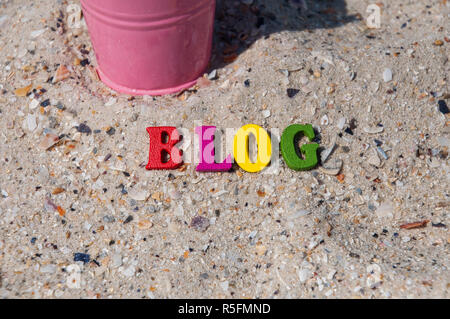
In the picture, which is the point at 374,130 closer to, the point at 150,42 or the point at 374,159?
the point at 374,159

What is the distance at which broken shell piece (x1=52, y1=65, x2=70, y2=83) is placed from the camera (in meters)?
2.03

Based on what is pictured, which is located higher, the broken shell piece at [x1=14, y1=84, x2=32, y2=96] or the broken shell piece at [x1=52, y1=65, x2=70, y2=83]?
the broken shell piece at [x1=52, y1=65, x2=70, y2=83]

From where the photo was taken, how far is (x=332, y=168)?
182 cm

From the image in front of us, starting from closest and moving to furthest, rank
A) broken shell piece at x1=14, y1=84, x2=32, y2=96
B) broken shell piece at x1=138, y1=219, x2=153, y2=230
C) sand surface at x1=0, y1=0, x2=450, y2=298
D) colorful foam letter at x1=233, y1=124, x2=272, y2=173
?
sand surface at x1=0, y1=0, x2=450, y2=298 → broken shell piece at x1=138, y1=219, x2=153, y2=230 → colorful foam letter at x1=233, y1=124, x2=272, y2=173 → broken shell piece at x1=14, y1=84, x2=32, y2=96

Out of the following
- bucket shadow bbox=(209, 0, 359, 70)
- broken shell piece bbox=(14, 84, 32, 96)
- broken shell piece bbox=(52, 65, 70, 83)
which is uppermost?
bucket shadow bbox=(209, 0, 359, 70)

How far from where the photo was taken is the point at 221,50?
2.15 m

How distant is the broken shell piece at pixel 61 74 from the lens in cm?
203

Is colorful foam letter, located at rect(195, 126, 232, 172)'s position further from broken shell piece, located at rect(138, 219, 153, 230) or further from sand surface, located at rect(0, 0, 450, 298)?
broken shell piece, located at rect(138, 219, 153, 230)

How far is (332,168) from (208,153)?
1.46ft

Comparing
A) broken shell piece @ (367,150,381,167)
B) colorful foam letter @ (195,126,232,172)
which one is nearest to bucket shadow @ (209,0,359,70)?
colorful foam letter @ (195,126,232,172)

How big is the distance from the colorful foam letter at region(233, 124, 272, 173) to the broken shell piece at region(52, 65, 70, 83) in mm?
745

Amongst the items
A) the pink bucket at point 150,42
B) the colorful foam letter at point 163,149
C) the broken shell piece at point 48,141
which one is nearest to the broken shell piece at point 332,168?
the colorful foam letter at point 163,149

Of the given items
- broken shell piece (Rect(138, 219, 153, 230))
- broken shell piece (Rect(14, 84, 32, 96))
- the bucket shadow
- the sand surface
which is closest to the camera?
the sand surface

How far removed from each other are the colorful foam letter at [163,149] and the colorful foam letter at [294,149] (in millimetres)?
378
